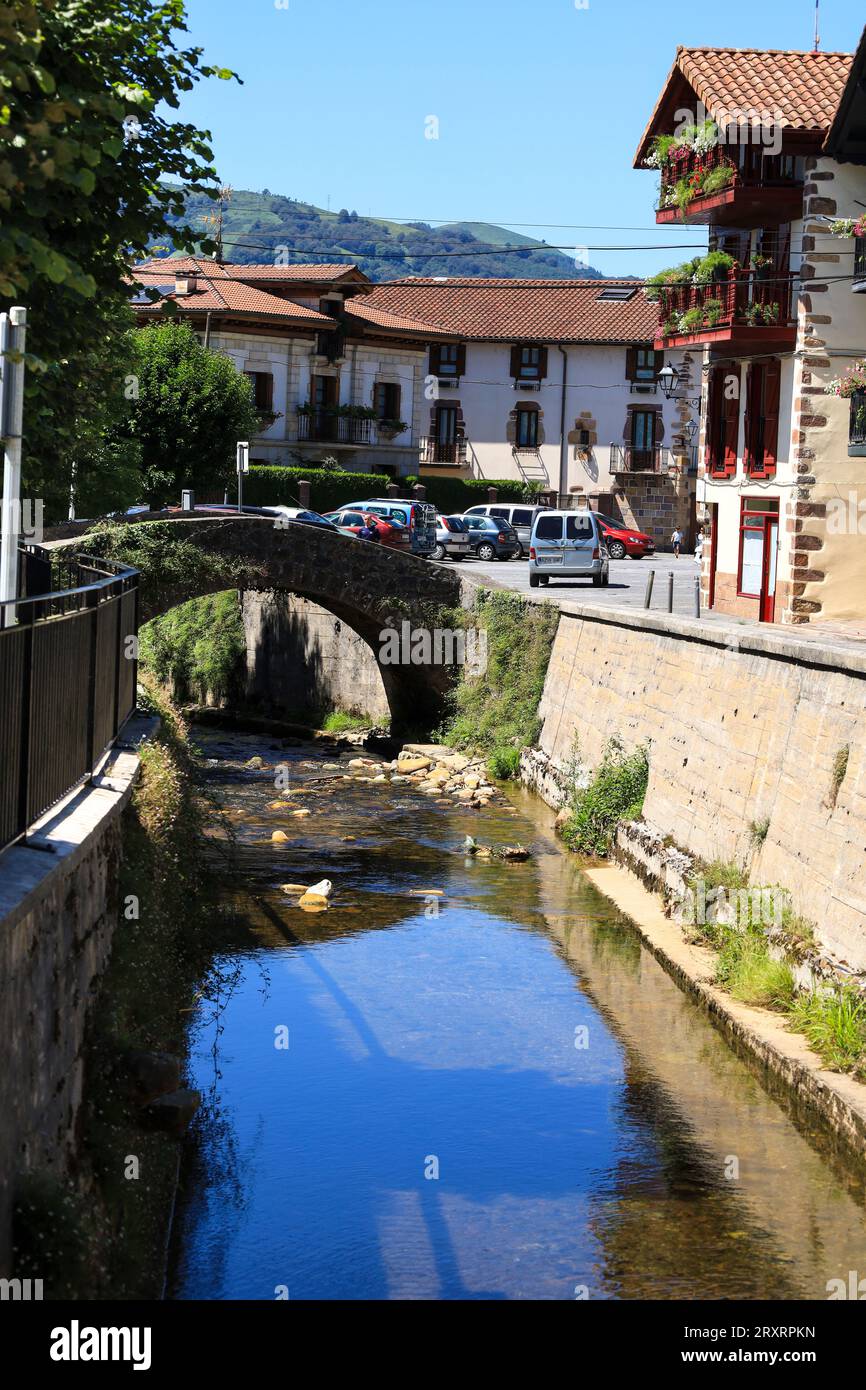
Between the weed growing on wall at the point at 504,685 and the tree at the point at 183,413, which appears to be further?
the tree at the point at 183,413

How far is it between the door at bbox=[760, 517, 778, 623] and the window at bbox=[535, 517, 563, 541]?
9.28m

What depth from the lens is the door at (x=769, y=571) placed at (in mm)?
32031

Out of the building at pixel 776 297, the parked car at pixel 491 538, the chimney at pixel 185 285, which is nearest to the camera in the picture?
the building at pixel 776 297

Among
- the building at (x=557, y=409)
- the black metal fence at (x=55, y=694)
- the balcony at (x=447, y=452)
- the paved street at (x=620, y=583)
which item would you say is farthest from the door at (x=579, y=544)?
the balcony at (x=447, y=452)

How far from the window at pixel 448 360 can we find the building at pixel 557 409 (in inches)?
1.7

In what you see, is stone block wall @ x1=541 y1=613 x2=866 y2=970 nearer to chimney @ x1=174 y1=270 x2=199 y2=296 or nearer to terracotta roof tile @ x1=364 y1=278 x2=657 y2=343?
chimney @ x1=174 y1=270 x2=199 y2=296

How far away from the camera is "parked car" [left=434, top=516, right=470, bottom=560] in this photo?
52219 millimetres

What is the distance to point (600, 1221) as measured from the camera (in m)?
11.2

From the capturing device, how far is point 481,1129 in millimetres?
12898

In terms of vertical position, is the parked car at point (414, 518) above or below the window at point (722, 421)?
below

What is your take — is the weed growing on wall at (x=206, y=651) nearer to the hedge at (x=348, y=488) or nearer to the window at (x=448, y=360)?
the hedge at (x=348, y=488)

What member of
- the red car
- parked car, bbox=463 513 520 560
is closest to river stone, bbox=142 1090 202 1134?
parked car, bbox=463 513 520 560

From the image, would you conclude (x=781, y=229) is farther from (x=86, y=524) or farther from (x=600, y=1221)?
(x=600, y=1221)

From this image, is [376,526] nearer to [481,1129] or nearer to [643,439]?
[643,439]
